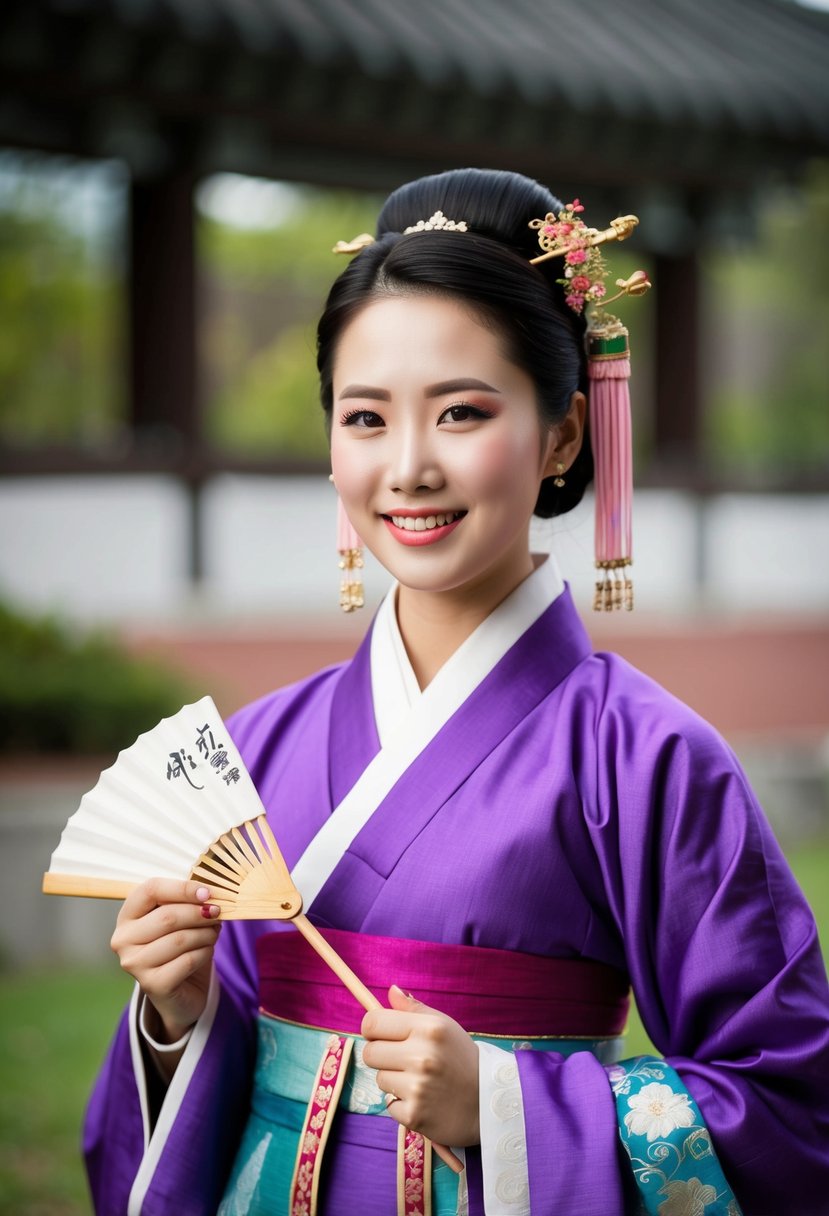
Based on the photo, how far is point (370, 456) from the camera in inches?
74.3

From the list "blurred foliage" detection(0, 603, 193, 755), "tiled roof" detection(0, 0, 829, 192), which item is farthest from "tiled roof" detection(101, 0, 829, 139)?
"blurred foliage" detection(0, 603, 193, 755)

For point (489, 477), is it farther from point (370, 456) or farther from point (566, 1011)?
point (566, 1011)

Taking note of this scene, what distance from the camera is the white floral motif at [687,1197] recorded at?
1739 millimetres

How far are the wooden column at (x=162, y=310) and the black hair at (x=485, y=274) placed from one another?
4.76 m

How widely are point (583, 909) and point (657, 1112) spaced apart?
265 millimetres

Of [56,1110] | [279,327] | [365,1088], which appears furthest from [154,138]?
[279,327]

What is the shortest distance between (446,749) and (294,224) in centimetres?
2090

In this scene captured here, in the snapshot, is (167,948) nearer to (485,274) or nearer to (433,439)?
(433,439)

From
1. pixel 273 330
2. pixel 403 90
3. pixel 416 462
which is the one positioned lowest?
pixel 416 462

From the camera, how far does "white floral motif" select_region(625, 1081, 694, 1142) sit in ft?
5.72

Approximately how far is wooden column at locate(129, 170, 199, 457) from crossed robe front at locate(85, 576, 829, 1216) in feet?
16.2

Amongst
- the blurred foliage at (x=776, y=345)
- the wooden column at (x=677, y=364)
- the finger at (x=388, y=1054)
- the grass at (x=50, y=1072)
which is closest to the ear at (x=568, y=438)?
the finger at (x=388, y=1054)

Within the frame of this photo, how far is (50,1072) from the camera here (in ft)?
15.1

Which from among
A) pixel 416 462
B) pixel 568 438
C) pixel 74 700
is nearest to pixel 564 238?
pixel 568 438
